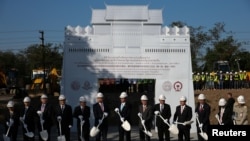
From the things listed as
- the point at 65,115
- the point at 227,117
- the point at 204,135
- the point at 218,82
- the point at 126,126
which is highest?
the point at 218,82

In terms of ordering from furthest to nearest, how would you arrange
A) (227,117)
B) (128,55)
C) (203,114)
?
(128,55) → (203,114) → (227,117)

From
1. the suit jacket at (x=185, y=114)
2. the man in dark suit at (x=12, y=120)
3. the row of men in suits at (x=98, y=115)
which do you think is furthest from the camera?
the suit jacket at (x=185, y=114)

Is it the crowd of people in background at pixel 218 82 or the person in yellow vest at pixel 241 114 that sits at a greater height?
the crowd of people in background at pixel 218 82

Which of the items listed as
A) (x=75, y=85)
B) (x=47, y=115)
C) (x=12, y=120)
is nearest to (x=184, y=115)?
(x=47, y=115)

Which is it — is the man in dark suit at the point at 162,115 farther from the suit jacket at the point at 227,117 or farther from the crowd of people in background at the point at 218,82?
the crowd of people in background at the point at 218,82

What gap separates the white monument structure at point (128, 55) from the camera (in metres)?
17.8

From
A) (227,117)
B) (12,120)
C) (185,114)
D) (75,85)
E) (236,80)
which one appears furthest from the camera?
(236,80)

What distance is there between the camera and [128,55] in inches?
703

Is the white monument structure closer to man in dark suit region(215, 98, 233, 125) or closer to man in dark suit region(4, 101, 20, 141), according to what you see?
man in dark suit region(215, 98, 233, 125)

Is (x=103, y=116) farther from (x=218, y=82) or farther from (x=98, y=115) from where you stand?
(x=218, y=82)

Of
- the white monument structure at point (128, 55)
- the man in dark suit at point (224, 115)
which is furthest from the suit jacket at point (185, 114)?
the white monument structure at point (128, 55)

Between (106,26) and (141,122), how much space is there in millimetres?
5147

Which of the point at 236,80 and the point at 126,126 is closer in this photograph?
the point at 126,126

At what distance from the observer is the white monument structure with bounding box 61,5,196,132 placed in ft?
58.4
